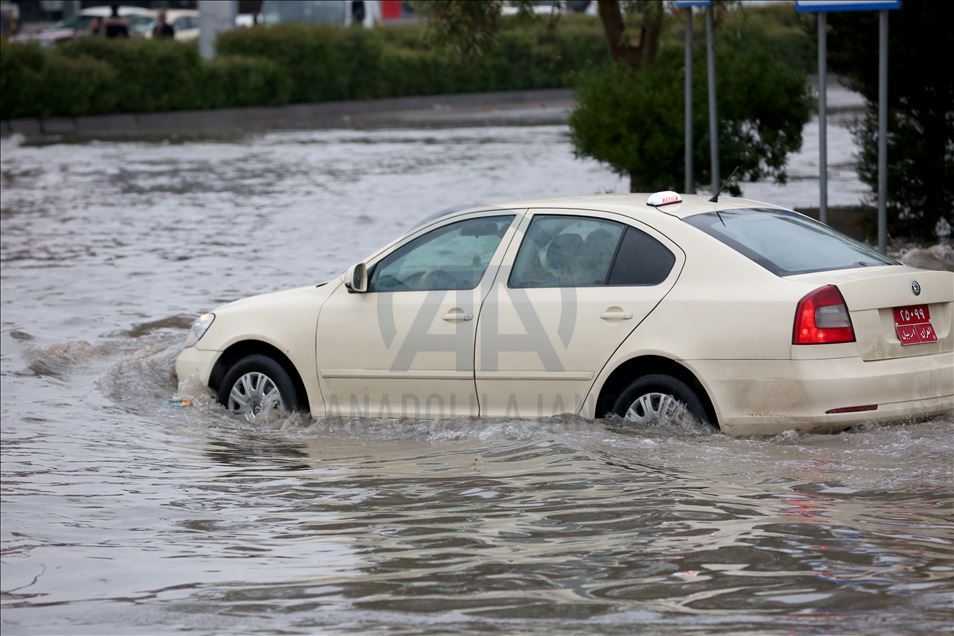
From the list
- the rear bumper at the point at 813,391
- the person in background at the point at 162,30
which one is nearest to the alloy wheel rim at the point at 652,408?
the rear bumper at the point at 813,391

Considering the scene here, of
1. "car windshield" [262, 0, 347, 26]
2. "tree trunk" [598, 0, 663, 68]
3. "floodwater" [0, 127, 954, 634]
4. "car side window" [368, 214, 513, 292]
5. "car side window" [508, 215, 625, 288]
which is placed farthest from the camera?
"car windshield" [262, 0, 347, 26]

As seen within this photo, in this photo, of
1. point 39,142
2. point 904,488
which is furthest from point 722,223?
point 39,142

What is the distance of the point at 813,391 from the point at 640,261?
1150 mm

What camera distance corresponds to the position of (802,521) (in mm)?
6660

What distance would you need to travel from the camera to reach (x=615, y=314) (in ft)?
26.8

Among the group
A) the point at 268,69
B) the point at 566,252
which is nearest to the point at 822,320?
the point at 566,252

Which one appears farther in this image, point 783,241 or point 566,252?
point 566,252

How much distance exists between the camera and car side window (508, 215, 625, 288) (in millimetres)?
8445

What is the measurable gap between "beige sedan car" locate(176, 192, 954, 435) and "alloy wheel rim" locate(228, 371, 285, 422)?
0.01 m

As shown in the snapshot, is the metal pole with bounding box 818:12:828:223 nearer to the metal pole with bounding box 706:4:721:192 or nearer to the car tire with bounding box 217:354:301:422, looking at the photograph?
the metal pole with bounding box 706:4:721:192

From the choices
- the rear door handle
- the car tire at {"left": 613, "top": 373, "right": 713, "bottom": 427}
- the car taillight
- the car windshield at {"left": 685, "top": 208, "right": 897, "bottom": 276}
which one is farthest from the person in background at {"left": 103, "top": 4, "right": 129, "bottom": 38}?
the car taillight

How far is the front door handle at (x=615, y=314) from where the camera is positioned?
320 inches

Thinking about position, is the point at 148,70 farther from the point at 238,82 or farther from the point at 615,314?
the point at 615,314

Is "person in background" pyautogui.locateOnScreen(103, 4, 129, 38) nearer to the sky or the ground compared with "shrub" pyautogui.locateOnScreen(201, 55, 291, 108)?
nearer to the sky
